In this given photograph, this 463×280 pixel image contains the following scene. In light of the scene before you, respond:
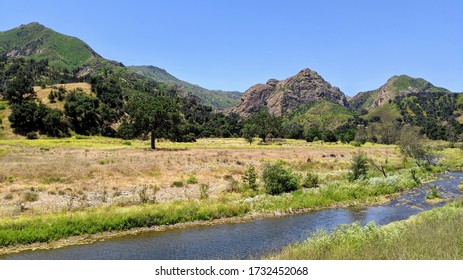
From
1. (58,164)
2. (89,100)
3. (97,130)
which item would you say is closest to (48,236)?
(58,164)

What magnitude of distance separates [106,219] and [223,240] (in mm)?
9751

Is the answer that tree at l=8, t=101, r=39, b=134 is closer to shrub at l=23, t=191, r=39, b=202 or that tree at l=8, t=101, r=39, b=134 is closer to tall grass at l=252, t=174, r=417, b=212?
shrub at l=23, t=191, r=39, b=202

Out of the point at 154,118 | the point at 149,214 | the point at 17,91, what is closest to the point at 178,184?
the point at 149,214

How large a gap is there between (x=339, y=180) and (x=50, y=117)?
11390 centimetres

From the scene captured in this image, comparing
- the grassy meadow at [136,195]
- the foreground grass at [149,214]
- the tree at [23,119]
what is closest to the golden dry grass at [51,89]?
the tree at [23,119]

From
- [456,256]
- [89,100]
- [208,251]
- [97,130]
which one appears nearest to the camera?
[456,256]

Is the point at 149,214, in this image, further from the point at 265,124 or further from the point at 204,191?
the point at 265,124

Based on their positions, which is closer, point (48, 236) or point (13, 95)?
point (48, 236)

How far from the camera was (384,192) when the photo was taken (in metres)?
43.4

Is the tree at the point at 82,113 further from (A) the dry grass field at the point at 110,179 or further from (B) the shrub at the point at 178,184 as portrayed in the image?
(B) the shrub at the point at 178,184

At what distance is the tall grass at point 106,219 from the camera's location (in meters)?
24.5

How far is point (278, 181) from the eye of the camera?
135 ft
